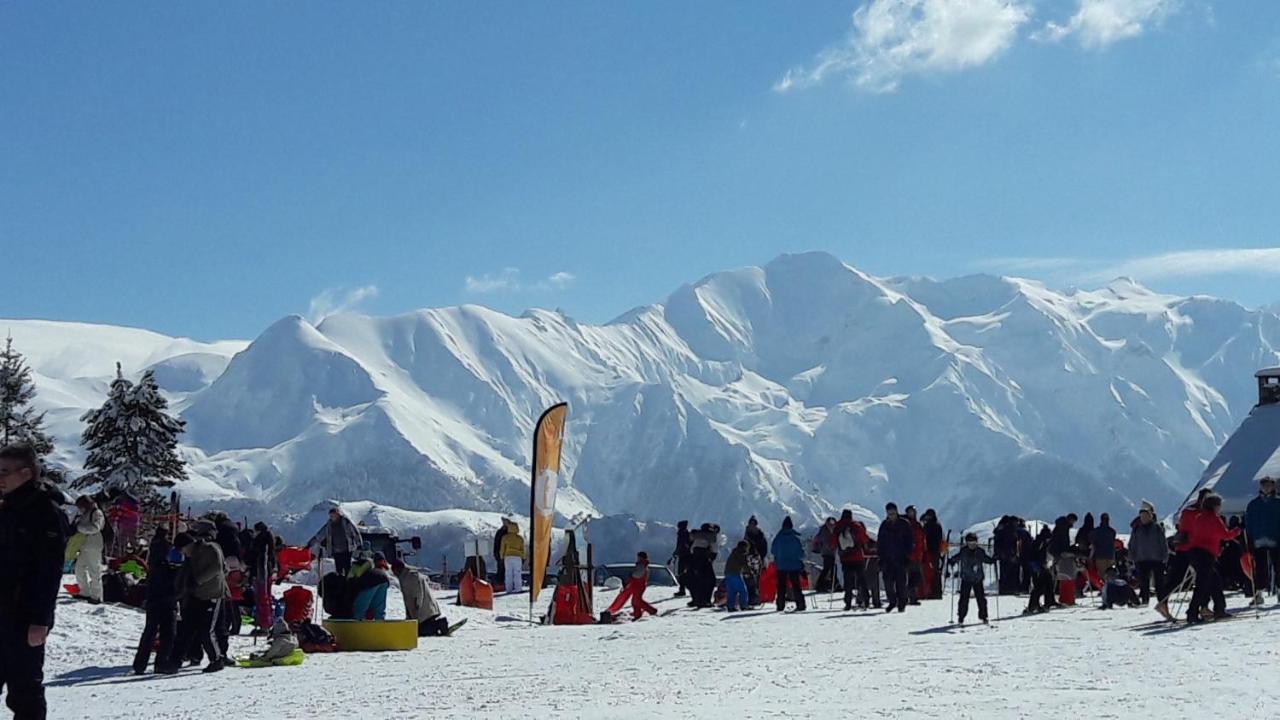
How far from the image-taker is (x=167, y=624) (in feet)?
45.6

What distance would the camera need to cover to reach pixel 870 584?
72.0 ft

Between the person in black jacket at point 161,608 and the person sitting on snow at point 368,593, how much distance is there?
11.6 feet

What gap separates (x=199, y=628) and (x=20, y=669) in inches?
245

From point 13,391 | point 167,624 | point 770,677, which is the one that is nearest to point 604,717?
point 770,677

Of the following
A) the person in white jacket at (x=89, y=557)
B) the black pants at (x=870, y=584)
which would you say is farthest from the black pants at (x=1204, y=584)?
the person in white jacket at (x=89, y=557)

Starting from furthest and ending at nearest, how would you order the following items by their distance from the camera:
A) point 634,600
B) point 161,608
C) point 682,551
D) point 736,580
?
point 682,551 → point 736,580 → point 634,600 → point 161,608

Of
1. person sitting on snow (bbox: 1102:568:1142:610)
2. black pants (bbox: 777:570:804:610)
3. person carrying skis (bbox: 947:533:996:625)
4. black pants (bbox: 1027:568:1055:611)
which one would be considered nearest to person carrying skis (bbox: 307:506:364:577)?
black pants (bbox: 777:570:804:610)

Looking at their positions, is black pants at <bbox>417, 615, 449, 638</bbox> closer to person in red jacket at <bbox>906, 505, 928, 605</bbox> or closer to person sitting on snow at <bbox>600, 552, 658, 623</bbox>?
person sitting on snow at <bbox>600, 552, 658, 623</bbox>

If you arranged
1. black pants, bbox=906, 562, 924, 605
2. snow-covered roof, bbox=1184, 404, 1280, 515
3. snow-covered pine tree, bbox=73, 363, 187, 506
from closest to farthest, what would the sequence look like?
black pants, bbox=906, 562, 924, 605
snow-covered roof, bbox=1184, 404, 1280, 515
snow-covered pine tree, bbox=73, 363, 187, 506

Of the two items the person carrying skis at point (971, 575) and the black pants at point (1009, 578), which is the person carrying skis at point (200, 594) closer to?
the person carrying skis at point (971, 575)

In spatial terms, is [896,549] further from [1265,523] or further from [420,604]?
[420,604]

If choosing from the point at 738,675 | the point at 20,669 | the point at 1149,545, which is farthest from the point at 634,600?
the point at 20,669

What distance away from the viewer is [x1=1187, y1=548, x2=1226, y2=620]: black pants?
15.7m

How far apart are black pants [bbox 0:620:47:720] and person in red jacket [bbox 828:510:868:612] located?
15.3 m
